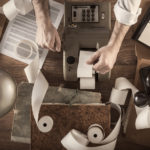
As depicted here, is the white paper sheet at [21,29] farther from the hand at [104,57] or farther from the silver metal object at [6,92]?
the silver metal object at [6,92]

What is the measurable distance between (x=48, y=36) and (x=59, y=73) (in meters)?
0.18

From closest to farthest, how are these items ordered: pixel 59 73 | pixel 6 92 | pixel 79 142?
pixel 6 92 → pixel 79 142 → pixel 59 73

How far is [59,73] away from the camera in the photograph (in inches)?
49.4

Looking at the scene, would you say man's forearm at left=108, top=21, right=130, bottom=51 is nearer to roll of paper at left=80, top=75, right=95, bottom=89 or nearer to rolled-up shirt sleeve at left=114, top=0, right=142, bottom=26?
rolled-up shirt sleeve at left=114, top=0, right=142, bottom=26

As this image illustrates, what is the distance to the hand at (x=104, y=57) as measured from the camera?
1.11 metres

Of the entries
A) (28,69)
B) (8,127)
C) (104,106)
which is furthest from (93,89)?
(8,127)

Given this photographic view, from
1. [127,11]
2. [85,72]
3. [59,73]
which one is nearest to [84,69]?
[85,72]

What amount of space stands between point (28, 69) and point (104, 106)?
32 cm

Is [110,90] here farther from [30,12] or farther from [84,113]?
[30,12]

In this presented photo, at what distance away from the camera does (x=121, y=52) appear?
126 centimetres

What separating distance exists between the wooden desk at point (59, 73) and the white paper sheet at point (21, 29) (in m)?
0.07

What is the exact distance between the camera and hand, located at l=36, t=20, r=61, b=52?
45.5 inches

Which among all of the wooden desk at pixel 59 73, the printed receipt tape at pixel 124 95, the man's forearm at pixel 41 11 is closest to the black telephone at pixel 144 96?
the printed receipt tape at pixel 124 95

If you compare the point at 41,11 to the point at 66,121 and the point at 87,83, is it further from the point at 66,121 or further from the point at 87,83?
the point at 66,121
